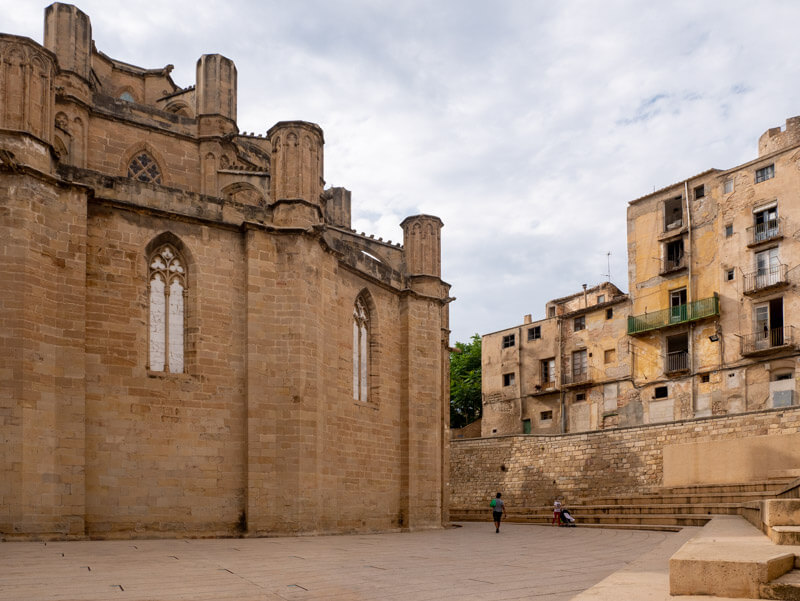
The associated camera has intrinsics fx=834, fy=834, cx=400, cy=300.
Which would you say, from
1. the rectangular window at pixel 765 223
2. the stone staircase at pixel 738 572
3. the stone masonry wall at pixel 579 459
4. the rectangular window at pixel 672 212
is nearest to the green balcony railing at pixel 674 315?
the rectangular window at pixel 765 223

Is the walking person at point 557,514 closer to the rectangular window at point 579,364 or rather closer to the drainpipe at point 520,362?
the rectangular window at point 579,364

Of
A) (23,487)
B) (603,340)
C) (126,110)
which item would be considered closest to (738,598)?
(23,487)

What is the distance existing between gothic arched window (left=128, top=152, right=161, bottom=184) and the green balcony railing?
21.4 meters

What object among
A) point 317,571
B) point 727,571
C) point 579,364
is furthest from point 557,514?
point 727,571

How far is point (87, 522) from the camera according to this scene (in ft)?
49.3

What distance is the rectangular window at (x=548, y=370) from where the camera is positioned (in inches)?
1647

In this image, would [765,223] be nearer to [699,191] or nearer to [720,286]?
[720,286]

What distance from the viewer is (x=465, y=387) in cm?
5159

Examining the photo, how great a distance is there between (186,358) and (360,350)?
5403 mm

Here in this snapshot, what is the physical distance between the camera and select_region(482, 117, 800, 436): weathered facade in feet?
103

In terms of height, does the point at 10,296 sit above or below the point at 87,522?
above

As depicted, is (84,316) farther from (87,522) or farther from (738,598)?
(738,598)

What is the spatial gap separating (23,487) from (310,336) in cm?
633

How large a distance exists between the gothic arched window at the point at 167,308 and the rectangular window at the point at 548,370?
90.5 feet
